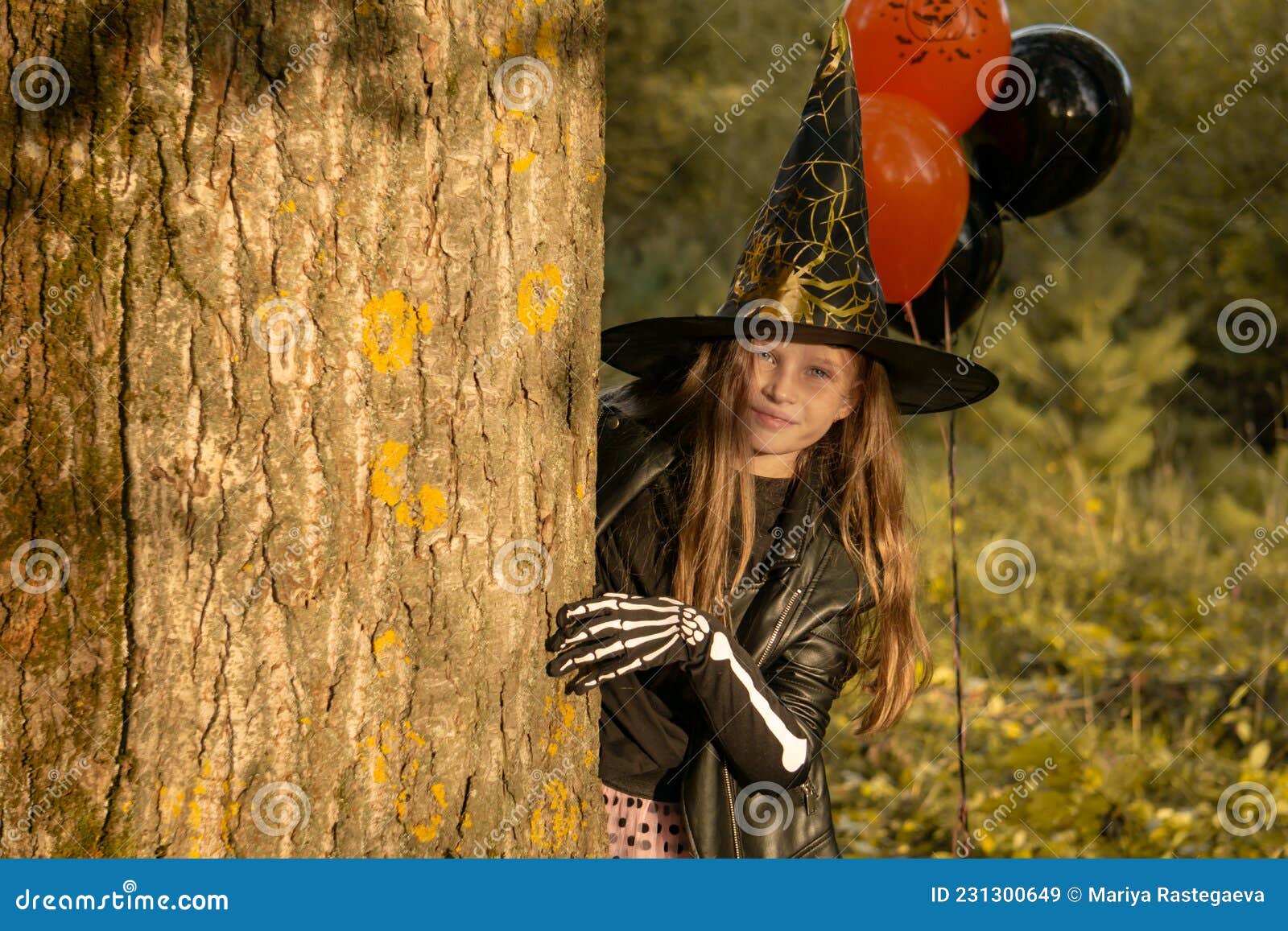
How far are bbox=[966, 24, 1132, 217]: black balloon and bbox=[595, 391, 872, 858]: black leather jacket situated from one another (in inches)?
62.3

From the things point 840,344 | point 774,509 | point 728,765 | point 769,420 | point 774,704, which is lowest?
point 728,765

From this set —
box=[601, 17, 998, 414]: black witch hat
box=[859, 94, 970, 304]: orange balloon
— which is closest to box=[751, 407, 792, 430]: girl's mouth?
box=[601, 17, 998, 414]: black witch hat

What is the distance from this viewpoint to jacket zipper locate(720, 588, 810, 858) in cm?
201

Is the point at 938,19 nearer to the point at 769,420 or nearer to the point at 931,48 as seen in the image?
the point at 931,48

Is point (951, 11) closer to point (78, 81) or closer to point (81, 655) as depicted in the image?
point (78, 81)

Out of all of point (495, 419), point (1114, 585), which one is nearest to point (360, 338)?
point (495, 419)

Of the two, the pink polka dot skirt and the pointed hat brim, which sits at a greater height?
the pointed hat brim

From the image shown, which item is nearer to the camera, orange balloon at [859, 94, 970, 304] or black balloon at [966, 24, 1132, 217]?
orange balloon at [859, 94, 970, 304]

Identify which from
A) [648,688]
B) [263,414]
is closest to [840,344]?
[648,688]

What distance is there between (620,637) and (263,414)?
1.97 ft

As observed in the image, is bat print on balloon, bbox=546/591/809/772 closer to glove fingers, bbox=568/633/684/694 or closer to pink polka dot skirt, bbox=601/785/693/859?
glove fingers, bbox=568/633/684/694

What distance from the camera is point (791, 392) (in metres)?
2.17

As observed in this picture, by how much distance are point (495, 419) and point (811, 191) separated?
95 centimetres

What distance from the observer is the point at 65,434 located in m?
1.25
